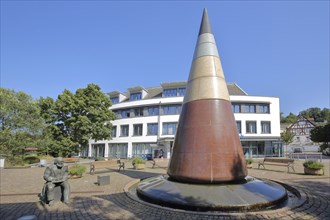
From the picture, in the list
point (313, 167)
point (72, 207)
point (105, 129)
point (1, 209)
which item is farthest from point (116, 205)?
point (105, 129)

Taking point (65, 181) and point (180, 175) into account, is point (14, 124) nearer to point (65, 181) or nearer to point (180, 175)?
point (65, 181)

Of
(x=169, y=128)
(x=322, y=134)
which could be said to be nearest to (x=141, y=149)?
(x=169, y=128)

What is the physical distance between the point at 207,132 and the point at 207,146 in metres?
0.50

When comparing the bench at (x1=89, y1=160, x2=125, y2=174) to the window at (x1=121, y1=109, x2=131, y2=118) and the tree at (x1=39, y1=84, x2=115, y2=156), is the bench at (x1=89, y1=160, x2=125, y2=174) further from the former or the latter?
the window at (x1=121, y1=109, x2=131, y2=118)

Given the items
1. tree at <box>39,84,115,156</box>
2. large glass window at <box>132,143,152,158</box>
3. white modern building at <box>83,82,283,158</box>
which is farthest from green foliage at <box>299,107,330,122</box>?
tree at <box>39,84,115,156</box>

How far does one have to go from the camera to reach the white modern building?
3678 centimetres

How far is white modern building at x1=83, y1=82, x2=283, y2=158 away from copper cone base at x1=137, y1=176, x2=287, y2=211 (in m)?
28.0

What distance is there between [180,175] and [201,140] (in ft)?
4.65

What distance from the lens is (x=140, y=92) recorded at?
43750 millimetres

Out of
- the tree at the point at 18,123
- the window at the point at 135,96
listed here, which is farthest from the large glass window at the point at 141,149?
the tree at the point at 18,123

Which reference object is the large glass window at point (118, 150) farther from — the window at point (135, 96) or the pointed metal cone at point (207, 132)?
the pointed metal cone at point (207, 132)

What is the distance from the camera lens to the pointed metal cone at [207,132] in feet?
24.5

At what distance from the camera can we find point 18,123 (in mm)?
26547

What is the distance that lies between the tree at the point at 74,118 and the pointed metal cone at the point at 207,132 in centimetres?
2309
